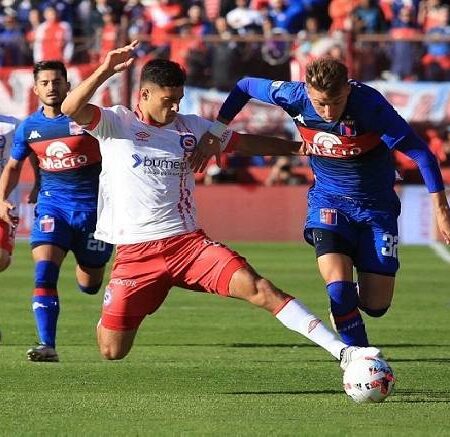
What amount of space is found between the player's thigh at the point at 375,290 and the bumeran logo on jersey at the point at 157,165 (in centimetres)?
186

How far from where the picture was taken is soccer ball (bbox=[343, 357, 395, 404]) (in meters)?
8.00

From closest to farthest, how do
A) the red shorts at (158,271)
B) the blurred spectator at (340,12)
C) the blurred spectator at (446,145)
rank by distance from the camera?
1. the red shorts at (158,271)
2. the blurred spectator at (446,145)
3. the blurred spectator at (340,12)

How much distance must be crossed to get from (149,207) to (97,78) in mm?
1052

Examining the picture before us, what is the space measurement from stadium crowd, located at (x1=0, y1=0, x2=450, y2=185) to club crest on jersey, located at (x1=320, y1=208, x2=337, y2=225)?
13418 millimetres

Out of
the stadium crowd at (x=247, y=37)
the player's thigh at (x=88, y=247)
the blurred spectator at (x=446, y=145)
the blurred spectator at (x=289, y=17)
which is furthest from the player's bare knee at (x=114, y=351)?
the blurred spectator at (x=289, y=17)

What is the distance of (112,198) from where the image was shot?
9039mm

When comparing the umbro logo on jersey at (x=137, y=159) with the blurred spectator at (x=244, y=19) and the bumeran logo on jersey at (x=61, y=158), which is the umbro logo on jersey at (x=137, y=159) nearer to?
the bumeran logo on jersey at (x=61, y=158)

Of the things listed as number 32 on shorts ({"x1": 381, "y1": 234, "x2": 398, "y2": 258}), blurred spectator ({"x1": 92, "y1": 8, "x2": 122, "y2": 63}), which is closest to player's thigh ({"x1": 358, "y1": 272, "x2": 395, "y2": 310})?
number 32 on shorts ({"x1": 381, "y1": 234, "x2": 398, "y2": 258})

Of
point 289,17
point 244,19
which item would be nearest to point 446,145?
point 289,17

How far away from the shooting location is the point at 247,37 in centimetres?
2427

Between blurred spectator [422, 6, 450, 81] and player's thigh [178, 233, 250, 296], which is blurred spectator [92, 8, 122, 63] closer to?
blurred spectator [422, 6, 450, 81]

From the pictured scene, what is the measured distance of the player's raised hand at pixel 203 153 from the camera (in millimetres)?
9008

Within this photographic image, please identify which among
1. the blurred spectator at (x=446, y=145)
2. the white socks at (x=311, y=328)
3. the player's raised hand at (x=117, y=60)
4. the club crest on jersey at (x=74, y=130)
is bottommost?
the blurred spectator at (x=446, y=145)

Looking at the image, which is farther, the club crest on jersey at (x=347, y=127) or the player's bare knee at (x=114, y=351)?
the club crest on jersey at (x=347, y=127)
